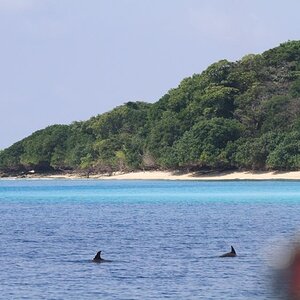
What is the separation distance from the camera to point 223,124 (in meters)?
117

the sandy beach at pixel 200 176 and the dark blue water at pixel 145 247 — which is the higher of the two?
the sandy beach at pixel 200 176

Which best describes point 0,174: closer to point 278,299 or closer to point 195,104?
point 195,104

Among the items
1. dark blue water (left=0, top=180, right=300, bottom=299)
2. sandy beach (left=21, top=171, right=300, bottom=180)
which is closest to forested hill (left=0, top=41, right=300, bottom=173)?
sandy beach (left=21, top=171, right=300, bottom=180)

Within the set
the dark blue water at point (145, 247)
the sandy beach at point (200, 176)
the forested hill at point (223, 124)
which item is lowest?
the dark blue water at point (145, 247)

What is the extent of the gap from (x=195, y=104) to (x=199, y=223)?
2991 inches

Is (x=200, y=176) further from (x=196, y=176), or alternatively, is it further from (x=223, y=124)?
(x=223, y=124)

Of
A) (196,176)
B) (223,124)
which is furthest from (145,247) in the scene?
(196,176)

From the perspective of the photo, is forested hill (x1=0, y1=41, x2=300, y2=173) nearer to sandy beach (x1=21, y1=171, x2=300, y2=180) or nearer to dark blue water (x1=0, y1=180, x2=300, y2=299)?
sandy beach (x1=21, y1=171, x2=300, y2=180)

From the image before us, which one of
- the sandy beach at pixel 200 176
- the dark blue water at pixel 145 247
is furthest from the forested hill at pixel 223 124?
the dark blue water at pixel 145 247

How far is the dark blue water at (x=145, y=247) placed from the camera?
22469 millimetres

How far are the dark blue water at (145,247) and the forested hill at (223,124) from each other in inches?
1366

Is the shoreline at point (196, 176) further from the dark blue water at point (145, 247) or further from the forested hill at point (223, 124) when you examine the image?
the dark blue water at point (145, 247)

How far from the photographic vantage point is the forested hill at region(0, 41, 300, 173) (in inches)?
4377

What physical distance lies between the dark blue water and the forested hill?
34691 mm
